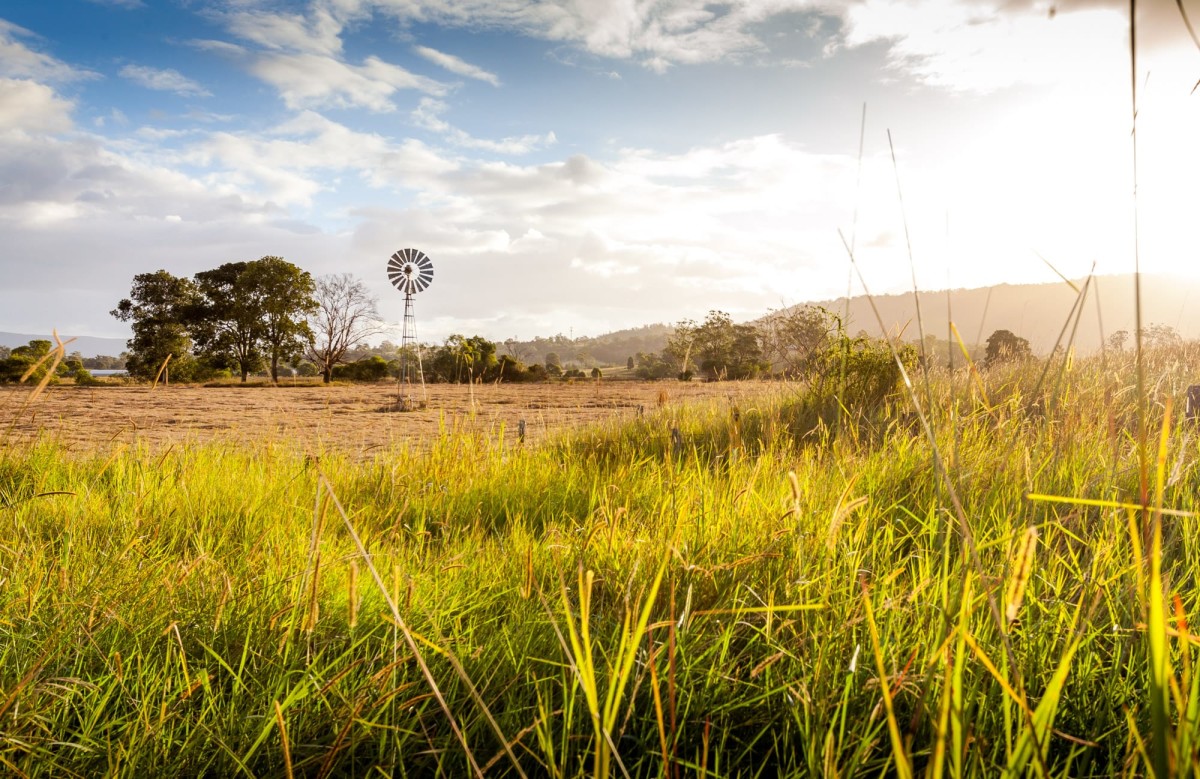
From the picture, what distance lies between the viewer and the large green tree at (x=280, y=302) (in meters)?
33.3

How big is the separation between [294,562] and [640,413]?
5145 mm

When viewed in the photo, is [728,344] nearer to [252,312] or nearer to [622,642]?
[252,312]

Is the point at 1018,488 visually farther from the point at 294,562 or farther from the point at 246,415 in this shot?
the point at 246,415

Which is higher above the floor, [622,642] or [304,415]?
[622,642]

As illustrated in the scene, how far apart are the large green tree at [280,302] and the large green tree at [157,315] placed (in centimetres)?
311

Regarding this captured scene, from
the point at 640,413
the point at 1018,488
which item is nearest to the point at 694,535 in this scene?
the point at 1018,488

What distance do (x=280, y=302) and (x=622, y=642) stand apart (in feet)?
120

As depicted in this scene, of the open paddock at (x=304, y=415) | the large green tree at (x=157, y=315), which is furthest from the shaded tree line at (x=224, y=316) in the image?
the open paddock at (x=304, y=415)

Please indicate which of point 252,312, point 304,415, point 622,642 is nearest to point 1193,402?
point 622,642

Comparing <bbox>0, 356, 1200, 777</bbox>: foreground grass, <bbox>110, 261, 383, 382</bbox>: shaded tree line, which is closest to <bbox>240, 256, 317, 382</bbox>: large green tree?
<bbox>110, 261, 383, 382</bbox>: shaded tree line

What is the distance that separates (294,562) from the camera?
2.22 m

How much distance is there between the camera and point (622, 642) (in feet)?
3.24

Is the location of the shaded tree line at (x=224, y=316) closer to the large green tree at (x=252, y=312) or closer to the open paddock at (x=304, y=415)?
the large green tree at (x=252, y=312)

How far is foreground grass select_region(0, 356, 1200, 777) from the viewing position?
40.8 inches
